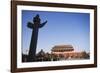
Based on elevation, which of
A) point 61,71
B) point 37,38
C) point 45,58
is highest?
point 37,38

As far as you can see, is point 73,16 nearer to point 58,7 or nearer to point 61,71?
point 58,7

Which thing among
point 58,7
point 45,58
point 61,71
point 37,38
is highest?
point 58,7

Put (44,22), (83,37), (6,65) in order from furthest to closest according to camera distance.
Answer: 1. (83,37)
2. (44,22)
3. (6,65)

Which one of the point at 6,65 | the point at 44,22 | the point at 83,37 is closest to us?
the point at 6,65

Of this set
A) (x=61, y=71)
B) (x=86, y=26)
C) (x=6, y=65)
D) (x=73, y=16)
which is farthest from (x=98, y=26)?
(x=6, y=65)

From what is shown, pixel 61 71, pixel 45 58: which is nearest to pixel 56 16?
pixel 45 58

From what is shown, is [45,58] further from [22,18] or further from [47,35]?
[22,18]

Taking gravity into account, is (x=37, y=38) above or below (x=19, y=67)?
above

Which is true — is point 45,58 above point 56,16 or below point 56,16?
below

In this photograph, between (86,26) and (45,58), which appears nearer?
(45,58)
